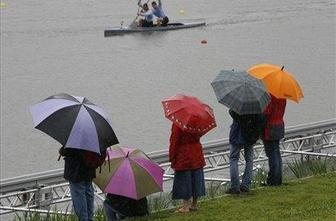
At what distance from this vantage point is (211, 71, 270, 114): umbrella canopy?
9.45 meters

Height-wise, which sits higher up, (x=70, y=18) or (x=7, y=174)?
(x=70, y=18)

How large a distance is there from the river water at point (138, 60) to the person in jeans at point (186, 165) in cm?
807

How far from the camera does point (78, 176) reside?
26.6 feet

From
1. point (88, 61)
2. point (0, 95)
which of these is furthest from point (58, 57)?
point (0, 95)

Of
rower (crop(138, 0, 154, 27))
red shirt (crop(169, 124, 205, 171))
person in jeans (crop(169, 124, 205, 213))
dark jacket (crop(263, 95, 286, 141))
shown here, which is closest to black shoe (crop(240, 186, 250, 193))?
dark jacket (crop(263, 95, 286, 141))

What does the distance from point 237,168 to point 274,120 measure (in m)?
0.84

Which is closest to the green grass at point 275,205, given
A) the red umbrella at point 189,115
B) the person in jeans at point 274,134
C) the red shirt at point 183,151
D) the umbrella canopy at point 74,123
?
the person in jeans at point 274,134

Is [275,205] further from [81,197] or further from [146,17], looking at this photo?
[146,17]

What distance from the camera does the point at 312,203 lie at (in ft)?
Result: 30.2

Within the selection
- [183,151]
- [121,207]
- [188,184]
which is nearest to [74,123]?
[121,207]

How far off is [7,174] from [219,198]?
7.89 m

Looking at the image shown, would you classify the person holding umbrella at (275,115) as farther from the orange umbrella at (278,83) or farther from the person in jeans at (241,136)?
the person in jeans at (241,136)

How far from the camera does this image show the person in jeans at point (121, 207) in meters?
8.85

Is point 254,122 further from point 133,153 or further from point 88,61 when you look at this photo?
point 88,61
